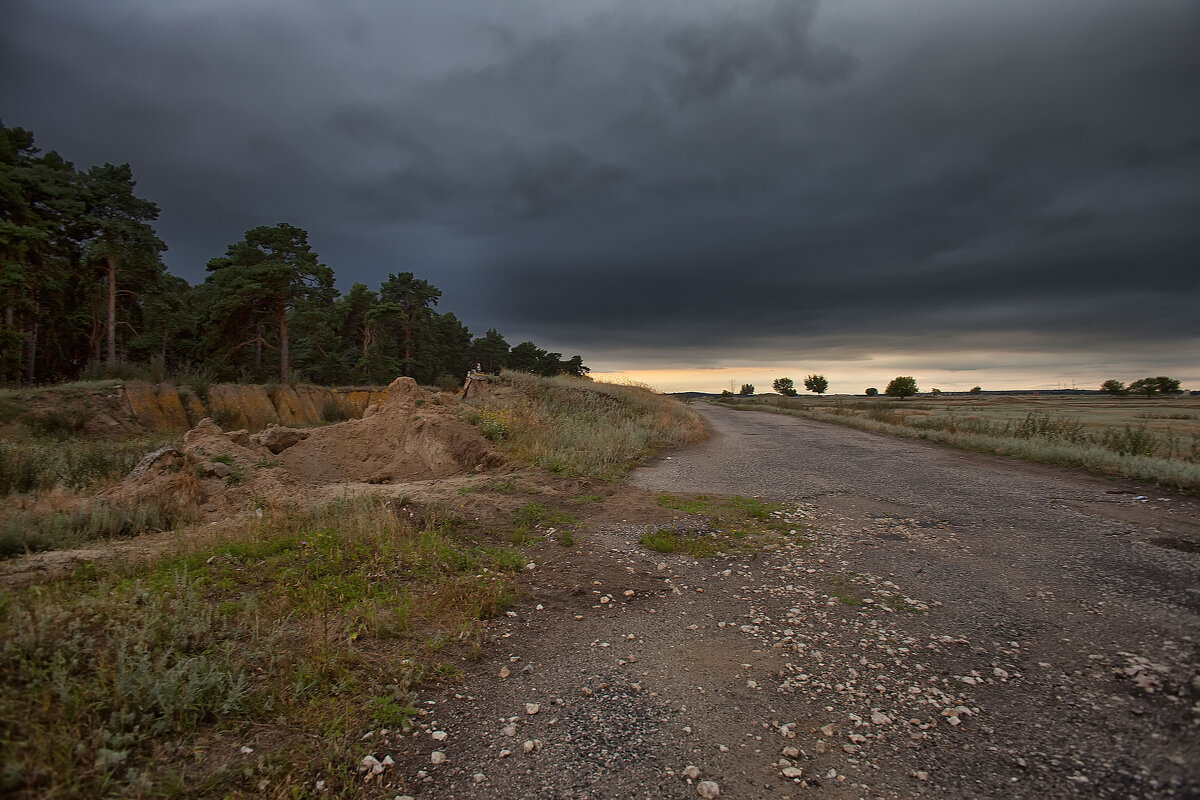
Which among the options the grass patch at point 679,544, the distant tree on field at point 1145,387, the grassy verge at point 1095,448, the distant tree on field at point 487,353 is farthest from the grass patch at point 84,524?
the distant tree on field at point 1145,387

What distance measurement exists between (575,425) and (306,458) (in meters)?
7.51

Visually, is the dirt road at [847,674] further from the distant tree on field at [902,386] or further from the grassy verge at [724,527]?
the distant tree on field at [902,386]

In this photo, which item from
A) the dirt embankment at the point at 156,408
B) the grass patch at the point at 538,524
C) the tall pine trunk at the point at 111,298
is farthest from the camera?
the tall pine trunk at the point at 111,298

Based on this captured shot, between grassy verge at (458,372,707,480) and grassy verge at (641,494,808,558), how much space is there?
3.09m

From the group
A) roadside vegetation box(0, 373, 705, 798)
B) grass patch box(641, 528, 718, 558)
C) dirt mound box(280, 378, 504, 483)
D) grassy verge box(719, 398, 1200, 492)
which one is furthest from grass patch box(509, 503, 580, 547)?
grassy verge box(719, 398, 1200, 492)

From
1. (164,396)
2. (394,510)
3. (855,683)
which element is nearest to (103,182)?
(164,396)

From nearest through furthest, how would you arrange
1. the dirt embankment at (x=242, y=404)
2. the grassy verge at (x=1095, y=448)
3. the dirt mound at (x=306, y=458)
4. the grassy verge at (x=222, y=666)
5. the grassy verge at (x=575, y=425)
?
the grassy verge at (x=222, y=666), the dirt mound at (x=306, y=458), the grassy verge at (x=1095, y=448), the grassy verge at (x=575, y=425), the dirt embankment at (x=242, y=404)

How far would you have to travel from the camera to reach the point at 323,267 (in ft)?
129

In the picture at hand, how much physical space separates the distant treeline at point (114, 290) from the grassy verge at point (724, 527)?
23500 millimetres

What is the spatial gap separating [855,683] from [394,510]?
237 inches

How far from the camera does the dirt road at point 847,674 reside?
2.58 m

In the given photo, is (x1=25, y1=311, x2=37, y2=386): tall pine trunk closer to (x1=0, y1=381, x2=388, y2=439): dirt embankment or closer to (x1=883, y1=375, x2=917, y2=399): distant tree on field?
(x1=0, y1=381, x2=388, y2=439): dirt embankment

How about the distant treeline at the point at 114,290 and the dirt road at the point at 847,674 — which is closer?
the dirt road at the point at 847,674

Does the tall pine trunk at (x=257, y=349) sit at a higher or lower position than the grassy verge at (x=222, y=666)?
higher
